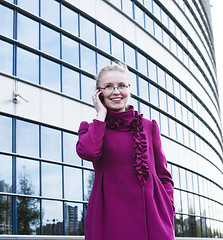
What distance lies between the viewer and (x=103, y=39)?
1734 centimetres

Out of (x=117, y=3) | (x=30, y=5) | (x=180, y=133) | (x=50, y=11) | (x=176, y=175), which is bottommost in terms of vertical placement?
(x=176, y=175)

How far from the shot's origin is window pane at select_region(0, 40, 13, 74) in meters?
12.2

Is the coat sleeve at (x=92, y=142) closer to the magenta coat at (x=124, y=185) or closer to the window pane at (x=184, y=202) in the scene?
the magenta coat at (x=124, y=185)

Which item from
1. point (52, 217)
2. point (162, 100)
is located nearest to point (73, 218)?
point (52, 217)

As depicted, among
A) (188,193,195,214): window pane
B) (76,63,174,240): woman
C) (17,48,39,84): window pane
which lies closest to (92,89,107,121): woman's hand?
(76,63,174,240): woman

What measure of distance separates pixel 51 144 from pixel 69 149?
3.06ft

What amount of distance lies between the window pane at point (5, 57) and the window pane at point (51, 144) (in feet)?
6.85

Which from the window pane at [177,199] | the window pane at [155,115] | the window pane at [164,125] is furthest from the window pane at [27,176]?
the window pane at [177,199]

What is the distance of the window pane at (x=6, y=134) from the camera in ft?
38.7

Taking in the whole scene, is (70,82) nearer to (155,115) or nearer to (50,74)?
(50,74)

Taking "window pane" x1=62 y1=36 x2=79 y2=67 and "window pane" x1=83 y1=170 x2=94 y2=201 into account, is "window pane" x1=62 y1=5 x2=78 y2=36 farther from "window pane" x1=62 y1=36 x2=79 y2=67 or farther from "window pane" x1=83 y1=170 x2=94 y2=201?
"window pane" x1=83 y1=170 x2=94 y2=201

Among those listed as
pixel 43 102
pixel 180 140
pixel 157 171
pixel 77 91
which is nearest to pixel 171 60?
pixel 180 140

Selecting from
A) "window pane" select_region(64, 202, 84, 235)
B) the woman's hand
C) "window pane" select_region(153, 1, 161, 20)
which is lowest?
"window pane" select_region(64, 202, 84, 235)

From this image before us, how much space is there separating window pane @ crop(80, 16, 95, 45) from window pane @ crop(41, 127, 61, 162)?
424cm
